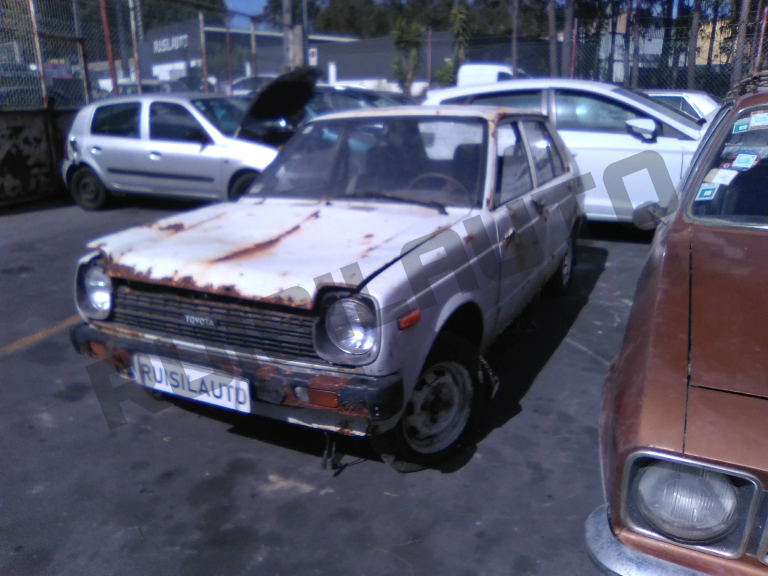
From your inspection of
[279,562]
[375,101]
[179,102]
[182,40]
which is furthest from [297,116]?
[182,40]

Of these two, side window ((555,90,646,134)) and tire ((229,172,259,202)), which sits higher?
side window ((555,90,646,134))

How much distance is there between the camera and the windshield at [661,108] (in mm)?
5950

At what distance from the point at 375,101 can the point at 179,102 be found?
13.4 ft

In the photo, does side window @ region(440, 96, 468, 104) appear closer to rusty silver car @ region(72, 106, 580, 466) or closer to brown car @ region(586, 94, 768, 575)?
rusty silver car @ region(72, 106, 580, 466)

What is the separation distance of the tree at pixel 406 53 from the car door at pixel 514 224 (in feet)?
80.5

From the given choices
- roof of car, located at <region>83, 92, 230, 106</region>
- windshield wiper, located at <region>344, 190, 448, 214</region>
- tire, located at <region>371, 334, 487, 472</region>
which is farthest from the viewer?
roof of car, located at <region>83, 92, 230, 106</region>

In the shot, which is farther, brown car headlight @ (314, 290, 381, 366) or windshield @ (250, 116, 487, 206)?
windshield @ (250, 116, 487, 206)

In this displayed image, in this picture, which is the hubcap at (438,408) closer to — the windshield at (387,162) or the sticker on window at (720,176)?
the windshield at (387,162)

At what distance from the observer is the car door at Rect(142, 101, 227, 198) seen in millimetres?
7406

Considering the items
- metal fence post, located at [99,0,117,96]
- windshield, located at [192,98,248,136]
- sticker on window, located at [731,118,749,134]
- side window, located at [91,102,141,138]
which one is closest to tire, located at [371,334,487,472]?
sticker on window, located at [731,118,749,134]

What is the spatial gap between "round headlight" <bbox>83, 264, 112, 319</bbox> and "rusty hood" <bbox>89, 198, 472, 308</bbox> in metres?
0.11

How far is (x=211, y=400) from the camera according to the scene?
Result: 2572mm

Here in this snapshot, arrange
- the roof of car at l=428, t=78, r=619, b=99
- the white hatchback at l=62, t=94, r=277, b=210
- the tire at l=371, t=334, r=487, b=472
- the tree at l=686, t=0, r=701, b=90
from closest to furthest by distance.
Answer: the tire at l=371, t=334, r=487, b=472 → the roof of car at l=428, t=78, r=619, b=99 → the white hatchback at l=62, t=94, r=277, b=210 → the tree at l=686, t=0, r=701, b=90

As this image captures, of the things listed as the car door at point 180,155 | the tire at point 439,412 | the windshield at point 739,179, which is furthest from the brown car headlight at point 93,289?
the car door at point 180,155
